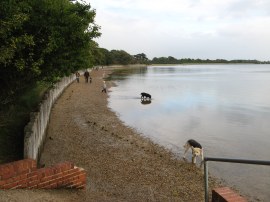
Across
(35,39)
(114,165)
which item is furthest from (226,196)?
(35,39)

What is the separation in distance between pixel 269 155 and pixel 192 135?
4.76 metres

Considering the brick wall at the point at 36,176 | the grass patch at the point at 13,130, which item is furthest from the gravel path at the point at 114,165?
the grass patch at the point at 13,130

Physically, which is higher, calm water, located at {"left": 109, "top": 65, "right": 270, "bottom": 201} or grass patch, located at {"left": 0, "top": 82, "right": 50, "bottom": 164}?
grass patch, located at {"left": 0, "top": 82, "right": 50, "bottom": 164}

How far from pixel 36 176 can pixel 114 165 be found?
16.8ft

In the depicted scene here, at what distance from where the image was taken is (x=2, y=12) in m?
8.48

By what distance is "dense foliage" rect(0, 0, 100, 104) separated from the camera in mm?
8555

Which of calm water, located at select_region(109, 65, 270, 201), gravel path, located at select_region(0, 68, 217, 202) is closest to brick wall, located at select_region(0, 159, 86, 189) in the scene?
gravel path, located at select_region(0, 68, 217, 202)

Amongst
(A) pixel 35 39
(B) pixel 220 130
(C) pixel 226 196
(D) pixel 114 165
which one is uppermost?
(A) pixel 35 39

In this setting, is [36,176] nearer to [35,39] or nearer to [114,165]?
[35,39]

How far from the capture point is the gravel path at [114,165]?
8398 mm

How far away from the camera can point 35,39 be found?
396 inches

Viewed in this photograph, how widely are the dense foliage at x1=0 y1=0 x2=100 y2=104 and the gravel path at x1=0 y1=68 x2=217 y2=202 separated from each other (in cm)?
321

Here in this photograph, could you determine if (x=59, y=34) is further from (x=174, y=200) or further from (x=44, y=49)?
(x=174, y=200)

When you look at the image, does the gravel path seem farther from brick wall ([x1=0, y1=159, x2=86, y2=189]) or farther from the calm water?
the calm water
